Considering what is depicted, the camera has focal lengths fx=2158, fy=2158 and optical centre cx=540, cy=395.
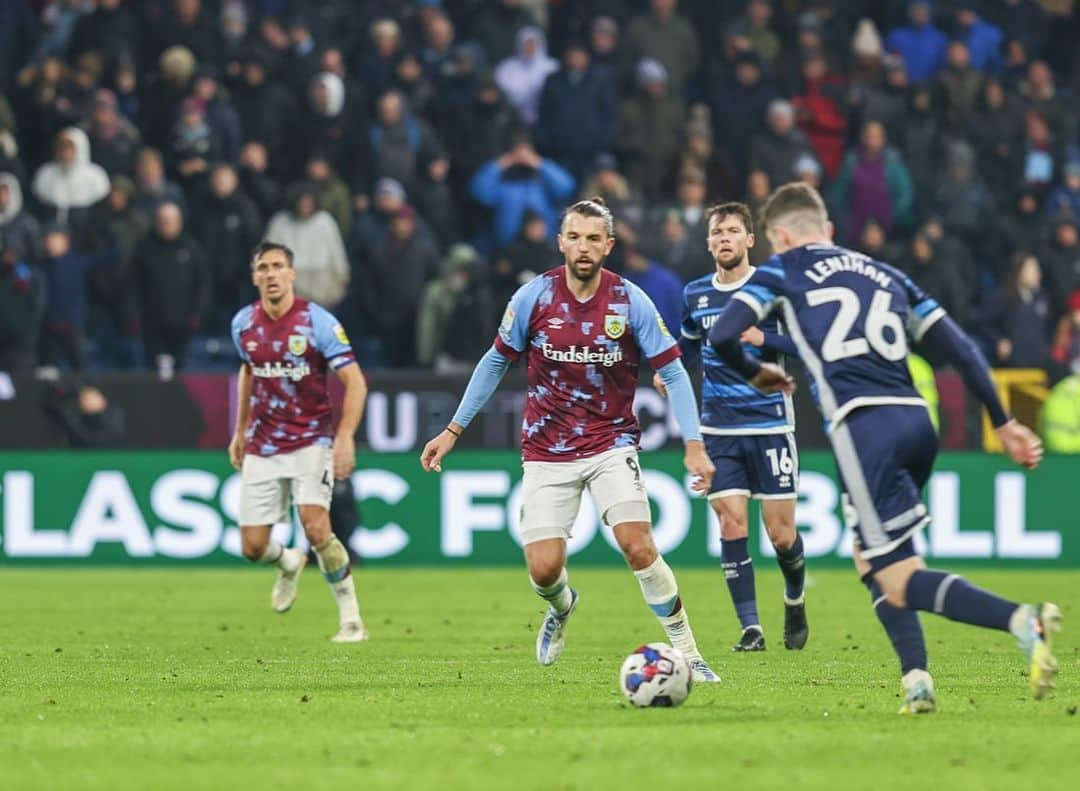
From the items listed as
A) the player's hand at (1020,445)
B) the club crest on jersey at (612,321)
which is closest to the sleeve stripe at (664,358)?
the club crest on jersey at (612,321)

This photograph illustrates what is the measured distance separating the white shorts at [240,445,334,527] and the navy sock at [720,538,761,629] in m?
2.63

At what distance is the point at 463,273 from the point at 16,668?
10983 mm

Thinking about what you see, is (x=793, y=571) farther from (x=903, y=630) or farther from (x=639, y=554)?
(x=903, y=630)

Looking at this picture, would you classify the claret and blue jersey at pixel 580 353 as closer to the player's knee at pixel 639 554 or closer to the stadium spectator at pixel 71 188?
the player's knee at pixel 639 554

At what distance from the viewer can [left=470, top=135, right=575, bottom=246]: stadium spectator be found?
75.2ft

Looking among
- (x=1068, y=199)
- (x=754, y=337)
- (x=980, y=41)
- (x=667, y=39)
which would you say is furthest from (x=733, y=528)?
(x=980, y=41)

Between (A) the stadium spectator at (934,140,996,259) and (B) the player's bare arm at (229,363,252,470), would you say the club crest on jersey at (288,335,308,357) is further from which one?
(A) the stadium spectator at (934,140,996,259)

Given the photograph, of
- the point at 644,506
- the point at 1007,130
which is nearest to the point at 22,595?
the point at 644,506

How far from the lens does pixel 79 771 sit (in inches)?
295

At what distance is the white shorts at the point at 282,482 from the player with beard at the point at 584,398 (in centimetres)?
316

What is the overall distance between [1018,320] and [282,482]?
34.6 feet

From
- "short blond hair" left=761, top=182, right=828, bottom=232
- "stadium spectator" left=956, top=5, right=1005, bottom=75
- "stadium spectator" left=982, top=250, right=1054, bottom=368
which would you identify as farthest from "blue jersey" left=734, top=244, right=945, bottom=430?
"stadium spectator" left=956, top=5, right=1005, bottom=75

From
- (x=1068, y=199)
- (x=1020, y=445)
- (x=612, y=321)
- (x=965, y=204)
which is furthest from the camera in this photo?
(x=965, y=204)

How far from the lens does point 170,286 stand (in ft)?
71.0
